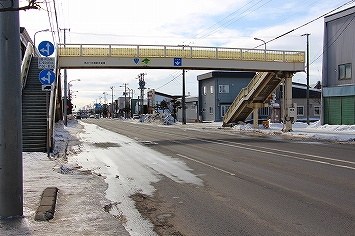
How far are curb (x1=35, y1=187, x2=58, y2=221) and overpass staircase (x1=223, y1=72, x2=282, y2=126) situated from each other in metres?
26.7

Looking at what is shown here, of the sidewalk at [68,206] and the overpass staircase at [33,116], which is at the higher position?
the overpass staircase at [33,116]

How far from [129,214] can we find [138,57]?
21.4 metres

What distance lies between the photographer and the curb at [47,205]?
609cm

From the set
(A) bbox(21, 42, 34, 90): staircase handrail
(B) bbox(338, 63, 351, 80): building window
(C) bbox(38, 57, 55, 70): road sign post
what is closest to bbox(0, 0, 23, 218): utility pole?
(C) bbox(38, 57, 55, 70): road sign post

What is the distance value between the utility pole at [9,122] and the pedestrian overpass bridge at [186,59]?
20921 millimetres

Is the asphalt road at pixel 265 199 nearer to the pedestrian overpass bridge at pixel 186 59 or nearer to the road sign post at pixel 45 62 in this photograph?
the road sign post at pixel 45 62

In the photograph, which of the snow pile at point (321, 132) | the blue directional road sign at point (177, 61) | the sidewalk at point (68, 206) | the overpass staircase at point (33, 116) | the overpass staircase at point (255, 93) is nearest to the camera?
the sidewalk at point (68, 206)

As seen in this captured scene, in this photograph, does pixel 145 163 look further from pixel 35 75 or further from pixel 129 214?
pixel 35 75

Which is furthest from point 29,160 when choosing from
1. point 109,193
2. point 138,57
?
point 138,57

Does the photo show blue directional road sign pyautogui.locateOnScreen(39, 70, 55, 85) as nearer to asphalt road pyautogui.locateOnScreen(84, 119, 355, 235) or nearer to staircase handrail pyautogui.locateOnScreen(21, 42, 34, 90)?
asphalt road pyautogui.locateOnScreen(84, 119, 355, 235)

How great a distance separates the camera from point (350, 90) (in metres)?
31.9

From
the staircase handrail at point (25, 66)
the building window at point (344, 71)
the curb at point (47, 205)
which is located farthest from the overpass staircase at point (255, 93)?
the curb at point (47, 205)

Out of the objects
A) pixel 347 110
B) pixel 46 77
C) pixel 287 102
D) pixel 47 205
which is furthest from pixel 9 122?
pixel 347 110

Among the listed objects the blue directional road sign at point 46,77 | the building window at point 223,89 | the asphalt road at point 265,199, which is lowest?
the asphalt road at point 265,199
